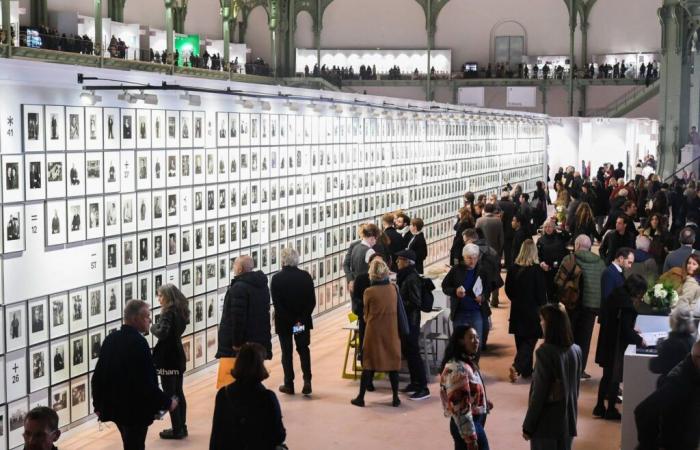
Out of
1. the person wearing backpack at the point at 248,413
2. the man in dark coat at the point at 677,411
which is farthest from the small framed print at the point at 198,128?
the man in dark coat at the point at 677,411

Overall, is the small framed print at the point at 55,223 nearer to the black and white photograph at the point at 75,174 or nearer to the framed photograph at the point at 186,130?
the black and white photograph at the point at 75,174

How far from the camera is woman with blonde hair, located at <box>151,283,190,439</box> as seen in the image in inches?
360

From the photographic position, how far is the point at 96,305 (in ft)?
32.2

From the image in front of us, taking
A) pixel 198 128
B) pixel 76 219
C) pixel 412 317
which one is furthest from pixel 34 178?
pixel 412 317

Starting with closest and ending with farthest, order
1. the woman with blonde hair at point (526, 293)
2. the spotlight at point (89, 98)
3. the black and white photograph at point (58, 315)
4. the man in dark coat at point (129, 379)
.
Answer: the man in dark coat at point (129, 379) → the black and white photograph at point (58, 315) → the spotlight at point (89, 98) → the woman with blonde hair at point (526, 293)

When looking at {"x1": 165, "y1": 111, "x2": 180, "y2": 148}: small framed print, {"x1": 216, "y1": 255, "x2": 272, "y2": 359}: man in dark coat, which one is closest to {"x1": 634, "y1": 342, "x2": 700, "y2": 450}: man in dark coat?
{"x1": 216, "y1": 255, "x2": 272, "y2": 359}: man in dark coat

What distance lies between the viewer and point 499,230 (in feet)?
55.3

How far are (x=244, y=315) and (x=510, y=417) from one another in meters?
2.94

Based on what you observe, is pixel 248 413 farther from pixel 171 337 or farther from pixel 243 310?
pixel 243 310

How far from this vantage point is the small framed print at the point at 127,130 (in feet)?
33.5

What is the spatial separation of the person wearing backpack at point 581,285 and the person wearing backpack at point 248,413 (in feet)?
19.7

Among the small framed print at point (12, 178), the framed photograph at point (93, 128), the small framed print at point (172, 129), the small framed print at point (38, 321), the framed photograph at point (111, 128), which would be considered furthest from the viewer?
the small framed print at point (172, 129)

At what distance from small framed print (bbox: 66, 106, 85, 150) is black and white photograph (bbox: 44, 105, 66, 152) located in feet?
0.21

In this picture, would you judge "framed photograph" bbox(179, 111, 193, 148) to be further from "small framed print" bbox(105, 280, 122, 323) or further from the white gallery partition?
"small framed print" bbox(105, 280, 122, 323)
